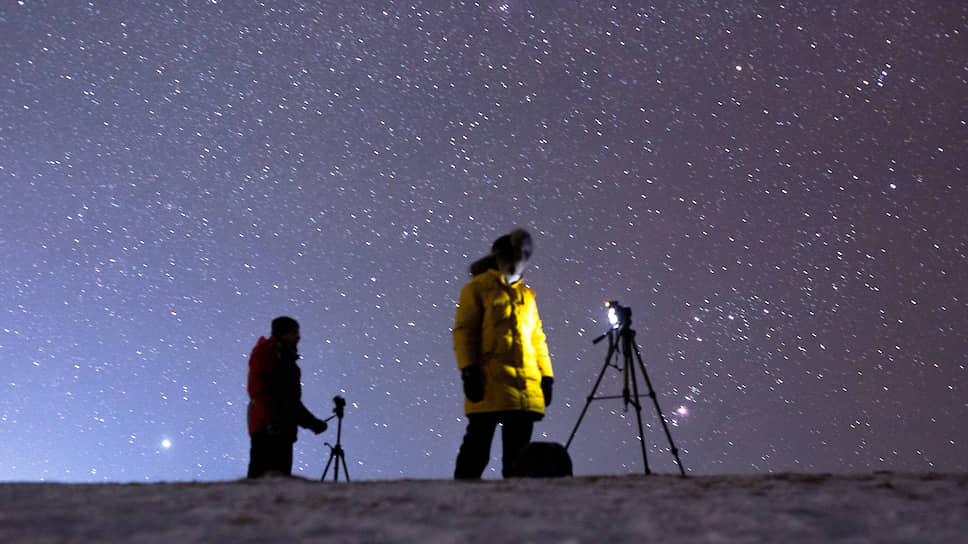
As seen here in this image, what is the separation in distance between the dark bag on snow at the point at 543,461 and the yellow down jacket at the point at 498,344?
0.30 meters

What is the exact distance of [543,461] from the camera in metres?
4.00

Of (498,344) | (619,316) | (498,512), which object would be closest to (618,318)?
(619,316)

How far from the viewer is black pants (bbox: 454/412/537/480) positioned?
418 centimetres

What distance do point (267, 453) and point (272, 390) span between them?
0.44 m

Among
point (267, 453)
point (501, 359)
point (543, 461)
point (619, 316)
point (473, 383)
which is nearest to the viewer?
point (543, 461)

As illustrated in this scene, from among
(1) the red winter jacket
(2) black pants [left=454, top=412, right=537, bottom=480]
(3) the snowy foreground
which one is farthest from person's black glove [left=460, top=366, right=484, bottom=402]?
(1) the red winter jacket

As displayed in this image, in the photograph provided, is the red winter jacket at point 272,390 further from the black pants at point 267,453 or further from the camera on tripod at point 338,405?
the camera on tripod at point 338,405

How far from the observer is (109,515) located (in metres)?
2.16

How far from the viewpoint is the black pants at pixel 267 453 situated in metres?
5.01

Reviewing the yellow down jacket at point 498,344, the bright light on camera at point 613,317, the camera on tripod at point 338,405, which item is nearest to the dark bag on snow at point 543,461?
the yellow down jacket at point 498,344

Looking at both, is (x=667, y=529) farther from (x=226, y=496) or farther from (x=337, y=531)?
(x=226, y=496)

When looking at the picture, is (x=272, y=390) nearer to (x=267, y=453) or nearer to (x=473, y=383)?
(x=267, y=453)

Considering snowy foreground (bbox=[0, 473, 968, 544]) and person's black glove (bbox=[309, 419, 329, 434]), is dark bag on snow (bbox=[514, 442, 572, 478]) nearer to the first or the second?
snowy foreground (bbox=[0, 473, 968, 544])

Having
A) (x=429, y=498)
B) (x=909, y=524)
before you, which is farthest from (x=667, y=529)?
(x=429, y=498)
